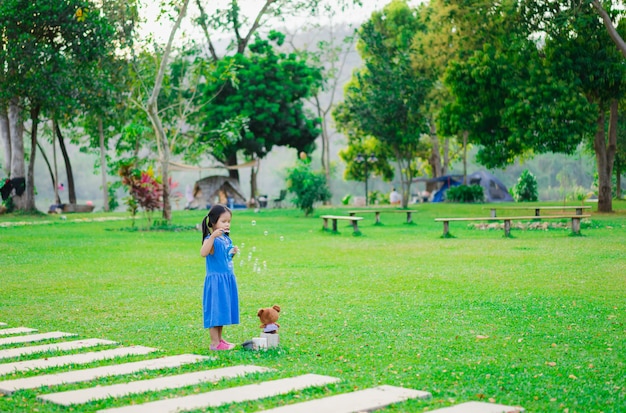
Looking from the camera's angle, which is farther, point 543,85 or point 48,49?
point 48,49

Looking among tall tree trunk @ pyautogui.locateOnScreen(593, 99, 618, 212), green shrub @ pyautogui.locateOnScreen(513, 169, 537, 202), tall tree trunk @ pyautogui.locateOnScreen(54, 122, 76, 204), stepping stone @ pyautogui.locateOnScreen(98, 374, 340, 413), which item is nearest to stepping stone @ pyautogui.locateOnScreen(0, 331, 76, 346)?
stepping stone @ pyautogui.locateOnScreen(98, 374, 340, 413)

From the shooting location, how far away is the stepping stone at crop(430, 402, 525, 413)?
197 inches

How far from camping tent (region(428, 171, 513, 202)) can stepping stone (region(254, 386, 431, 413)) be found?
47.7 meters

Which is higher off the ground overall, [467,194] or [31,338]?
[467,194]

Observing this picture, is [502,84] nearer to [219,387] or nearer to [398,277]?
[398,277]

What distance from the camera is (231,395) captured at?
5.46 meters

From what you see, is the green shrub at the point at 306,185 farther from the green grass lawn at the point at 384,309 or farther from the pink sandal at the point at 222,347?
the pink sandal at the point at 222,347

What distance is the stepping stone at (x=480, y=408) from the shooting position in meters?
4.99

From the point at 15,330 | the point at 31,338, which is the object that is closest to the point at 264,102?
the point at 15,330

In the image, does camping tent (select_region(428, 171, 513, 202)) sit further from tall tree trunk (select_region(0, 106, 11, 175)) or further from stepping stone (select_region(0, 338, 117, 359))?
stepping stone (select_region(0, 338, 117, 359))

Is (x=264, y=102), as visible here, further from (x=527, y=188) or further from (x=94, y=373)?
(x=94, y=373)

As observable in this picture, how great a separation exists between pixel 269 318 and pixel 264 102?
38422mm

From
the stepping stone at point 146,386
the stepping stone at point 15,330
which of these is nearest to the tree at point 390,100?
the stepping stone at point 15,330

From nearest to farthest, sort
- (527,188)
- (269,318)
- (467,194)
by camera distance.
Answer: (269,318) → (467,194) → (527,188)
